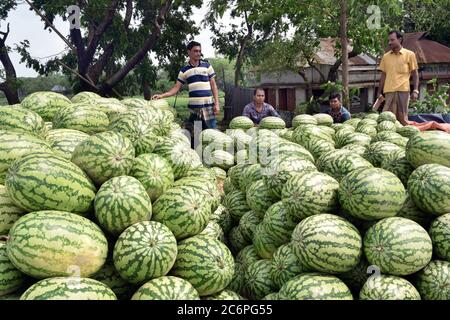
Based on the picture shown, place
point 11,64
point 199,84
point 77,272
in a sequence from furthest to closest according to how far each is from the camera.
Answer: point 11,64 → point 199,84 → point 77,272

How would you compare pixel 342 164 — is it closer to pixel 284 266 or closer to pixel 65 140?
pixel 284 266

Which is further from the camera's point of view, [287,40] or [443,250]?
[287,40]

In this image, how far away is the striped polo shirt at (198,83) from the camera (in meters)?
7.09

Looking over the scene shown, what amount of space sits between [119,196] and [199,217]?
0.54 m

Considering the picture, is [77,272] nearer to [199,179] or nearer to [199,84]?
[199,179]

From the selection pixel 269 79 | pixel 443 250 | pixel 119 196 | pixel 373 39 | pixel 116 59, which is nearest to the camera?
pixel 119 196

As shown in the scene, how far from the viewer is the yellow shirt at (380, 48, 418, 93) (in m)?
7.66

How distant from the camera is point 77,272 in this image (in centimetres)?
203

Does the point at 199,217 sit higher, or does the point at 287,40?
the point at 287,40

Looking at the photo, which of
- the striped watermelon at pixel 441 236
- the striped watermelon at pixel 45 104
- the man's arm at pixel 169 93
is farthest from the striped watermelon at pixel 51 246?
the man's arm at pixel 169 93

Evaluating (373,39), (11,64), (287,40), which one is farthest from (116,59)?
(373,39)

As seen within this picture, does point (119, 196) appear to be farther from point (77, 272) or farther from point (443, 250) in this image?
point (443, 250)
